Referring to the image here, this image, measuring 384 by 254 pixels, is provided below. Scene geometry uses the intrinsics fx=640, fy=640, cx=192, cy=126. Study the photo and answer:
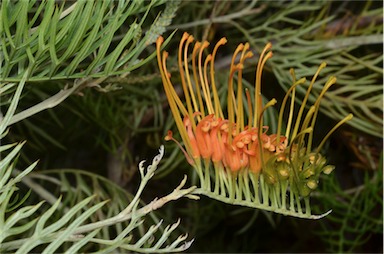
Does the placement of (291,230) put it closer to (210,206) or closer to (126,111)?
(210,206)

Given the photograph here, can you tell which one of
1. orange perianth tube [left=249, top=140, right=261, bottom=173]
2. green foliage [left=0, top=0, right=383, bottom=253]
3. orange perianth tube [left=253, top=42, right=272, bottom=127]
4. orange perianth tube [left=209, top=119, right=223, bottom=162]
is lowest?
green foliage [left=0, top=0, right=383, bottom=253]

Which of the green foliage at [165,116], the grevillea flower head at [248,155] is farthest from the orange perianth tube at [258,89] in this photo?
the green foliage at [165,116]

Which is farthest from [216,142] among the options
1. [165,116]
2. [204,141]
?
[165,116]

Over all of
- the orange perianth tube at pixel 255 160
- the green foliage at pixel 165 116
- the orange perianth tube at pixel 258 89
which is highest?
the orange perianth tube at pixel 258 89

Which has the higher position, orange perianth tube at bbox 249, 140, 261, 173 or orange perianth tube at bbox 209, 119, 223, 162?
orange perianth tube at bbox 209, 119, 223, 162

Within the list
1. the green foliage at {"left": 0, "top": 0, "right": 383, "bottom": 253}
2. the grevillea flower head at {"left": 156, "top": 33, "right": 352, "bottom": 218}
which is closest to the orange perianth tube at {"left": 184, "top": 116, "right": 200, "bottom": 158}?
the grevillea flower head at {"left": 156, "top": 33, "right": 352, "bottom": 218}

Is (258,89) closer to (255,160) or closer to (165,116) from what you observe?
(255,160)

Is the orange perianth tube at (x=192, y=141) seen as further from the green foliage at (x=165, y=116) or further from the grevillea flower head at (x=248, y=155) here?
the green foliage at (x=165, y=116)

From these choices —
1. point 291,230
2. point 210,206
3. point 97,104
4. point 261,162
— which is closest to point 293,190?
point 261,162

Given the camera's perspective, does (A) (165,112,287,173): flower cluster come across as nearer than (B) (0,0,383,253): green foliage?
Yes

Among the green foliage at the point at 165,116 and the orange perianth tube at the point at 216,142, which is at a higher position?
the orange perianth tube at the point at 216,142

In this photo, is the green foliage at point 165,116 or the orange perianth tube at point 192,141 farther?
the green foliage at point 165,116

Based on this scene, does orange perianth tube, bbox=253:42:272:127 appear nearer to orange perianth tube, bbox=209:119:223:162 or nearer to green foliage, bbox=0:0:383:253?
orange perianth tube, bbox=209:119:223:162
